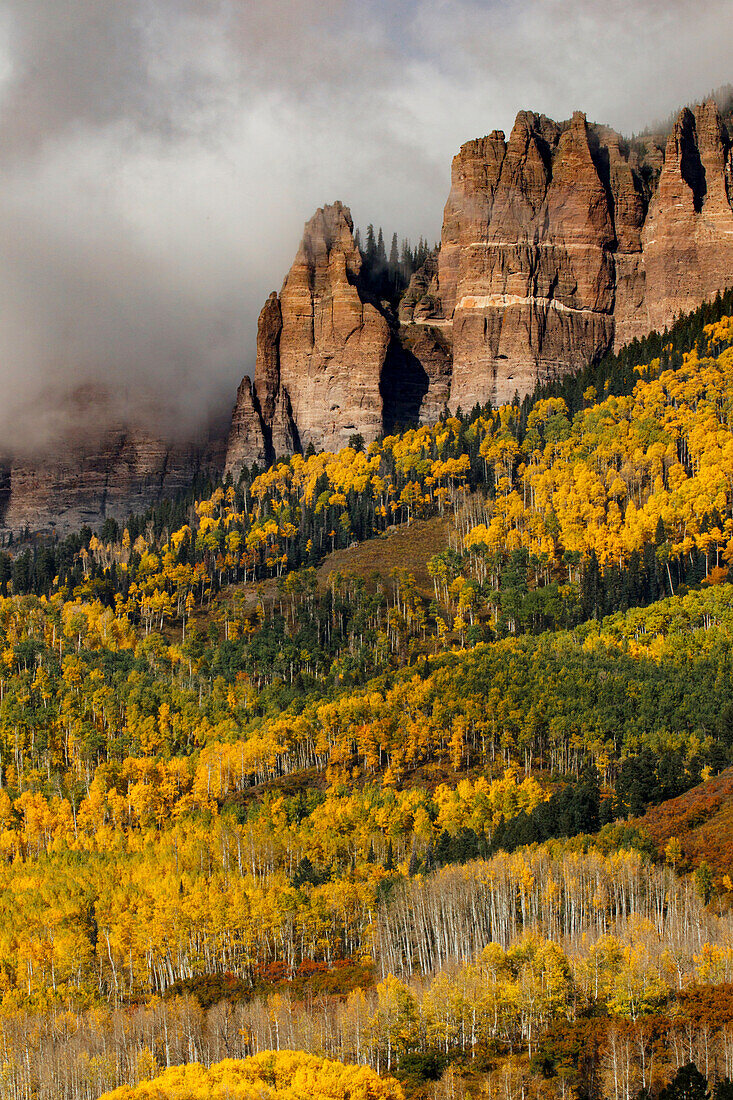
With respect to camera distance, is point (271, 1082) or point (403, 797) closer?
point (271, 1082)

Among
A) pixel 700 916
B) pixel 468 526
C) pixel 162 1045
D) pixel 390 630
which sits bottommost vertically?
pixel 162 1045

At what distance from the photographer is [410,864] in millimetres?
104062

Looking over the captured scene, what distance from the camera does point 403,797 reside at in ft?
374

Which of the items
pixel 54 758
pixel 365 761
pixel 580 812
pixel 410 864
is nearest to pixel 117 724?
pixel 54 758

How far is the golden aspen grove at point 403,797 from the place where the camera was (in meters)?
69.6

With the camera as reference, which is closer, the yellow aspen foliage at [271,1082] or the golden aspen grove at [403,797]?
the yellow aspen foliage at [271,1082]

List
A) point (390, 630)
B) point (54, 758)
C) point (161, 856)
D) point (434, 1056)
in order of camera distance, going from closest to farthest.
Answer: point (434, 1056) < point (161, 856) < point (54, 758) < point (390, 630)

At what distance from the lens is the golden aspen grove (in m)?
69.6

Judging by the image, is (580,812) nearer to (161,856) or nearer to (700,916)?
(700,916)

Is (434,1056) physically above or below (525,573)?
below

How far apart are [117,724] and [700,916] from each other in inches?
3533

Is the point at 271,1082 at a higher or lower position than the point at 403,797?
lower

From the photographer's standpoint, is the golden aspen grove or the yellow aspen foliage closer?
the yellow aspen foliage

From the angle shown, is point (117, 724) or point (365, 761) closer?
point (365, 761)
